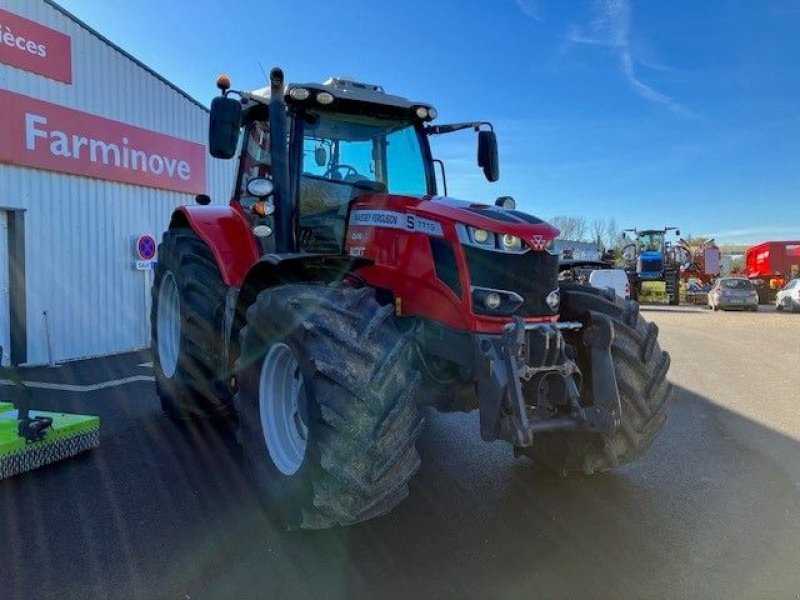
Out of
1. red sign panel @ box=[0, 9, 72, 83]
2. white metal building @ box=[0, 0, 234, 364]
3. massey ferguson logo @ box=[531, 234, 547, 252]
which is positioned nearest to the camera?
massey ferguson logo @ box=[531, 234, 547, 252]

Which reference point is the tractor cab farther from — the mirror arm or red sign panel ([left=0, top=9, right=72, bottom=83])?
red sign panel ([left=0, top=9, right=72, bottom=83])

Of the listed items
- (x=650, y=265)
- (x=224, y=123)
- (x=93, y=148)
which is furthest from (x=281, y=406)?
(x=650, y=265)

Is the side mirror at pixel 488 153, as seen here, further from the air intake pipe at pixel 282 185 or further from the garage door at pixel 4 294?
the garage door at pixel 4 294

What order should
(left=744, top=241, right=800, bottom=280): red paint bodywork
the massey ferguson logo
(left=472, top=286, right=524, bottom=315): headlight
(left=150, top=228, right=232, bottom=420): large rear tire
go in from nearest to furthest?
(left=472, top=286, right=524, bottom=315): headlight → the massey ferguson logo → (left=150, top=228, right=232, bottom=420): large rear tire → (left=744, top=241, right=800, bottom=280): red paint bodywork

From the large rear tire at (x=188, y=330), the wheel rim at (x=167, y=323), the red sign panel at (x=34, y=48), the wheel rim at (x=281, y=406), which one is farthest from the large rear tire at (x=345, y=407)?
the red sign panel at (x=34, y=48)

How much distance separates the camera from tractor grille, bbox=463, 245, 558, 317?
3258 mm

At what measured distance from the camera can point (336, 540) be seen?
3281 mm

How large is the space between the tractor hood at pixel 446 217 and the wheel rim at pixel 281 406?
987 millimetres

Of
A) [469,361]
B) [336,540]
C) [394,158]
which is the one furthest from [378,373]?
[394,158]

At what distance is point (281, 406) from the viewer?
3607 mm

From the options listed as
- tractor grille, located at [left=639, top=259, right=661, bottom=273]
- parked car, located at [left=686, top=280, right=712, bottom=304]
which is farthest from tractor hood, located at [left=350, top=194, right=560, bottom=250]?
parked car, located at [left=686, top=280, right=712, bottom=304]

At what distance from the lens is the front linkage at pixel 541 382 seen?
9.76 ft

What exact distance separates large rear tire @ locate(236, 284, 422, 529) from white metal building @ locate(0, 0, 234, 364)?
24.4 ft

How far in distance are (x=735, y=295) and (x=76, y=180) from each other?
2463cm
